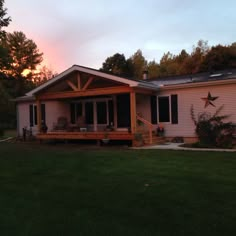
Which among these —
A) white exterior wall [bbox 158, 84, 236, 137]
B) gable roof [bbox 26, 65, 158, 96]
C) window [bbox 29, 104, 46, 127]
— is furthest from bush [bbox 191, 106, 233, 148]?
window [bbox 29, 104, 46, 127]

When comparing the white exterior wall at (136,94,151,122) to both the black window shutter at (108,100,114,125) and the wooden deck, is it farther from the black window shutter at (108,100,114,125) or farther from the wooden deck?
the wooden deck

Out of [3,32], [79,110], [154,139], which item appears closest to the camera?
[3,32]

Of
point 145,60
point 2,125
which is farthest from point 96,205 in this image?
point 145,60

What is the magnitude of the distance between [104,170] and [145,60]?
129ft

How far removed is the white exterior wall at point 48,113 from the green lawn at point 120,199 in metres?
10.3

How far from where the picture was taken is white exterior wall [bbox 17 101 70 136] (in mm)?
18109

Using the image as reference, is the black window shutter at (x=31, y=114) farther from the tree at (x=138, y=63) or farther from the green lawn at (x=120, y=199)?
the tree at (x=138, y=63)

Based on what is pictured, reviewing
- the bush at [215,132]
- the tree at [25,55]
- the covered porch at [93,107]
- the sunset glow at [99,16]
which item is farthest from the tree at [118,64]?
the bush at [215,132]

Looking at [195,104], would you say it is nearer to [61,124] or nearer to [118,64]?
[61,124]

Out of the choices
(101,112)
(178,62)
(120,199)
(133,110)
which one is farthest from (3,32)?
(178,62)

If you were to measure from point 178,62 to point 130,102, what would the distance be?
96.4 feet

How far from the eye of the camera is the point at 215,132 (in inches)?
477

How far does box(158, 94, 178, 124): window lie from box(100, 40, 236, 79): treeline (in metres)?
18.2

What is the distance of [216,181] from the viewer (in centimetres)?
574
